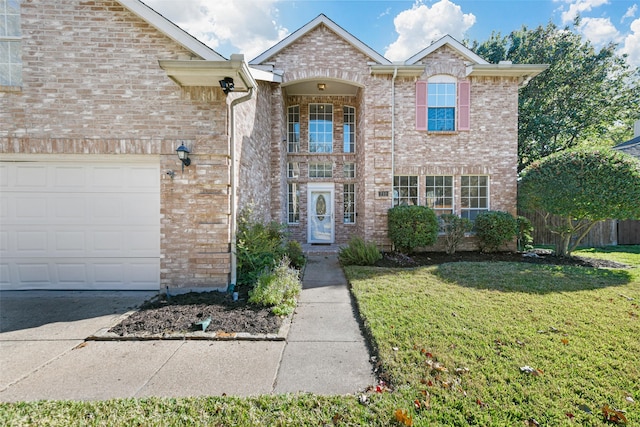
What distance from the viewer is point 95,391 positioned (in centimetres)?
255

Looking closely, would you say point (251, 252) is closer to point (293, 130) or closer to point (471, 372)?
point (471, 372)

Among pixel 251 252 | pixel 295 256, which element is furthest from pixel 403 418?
pixel 295 256

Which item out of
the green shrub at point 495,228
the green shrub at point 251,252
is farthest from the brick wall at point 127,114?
the green shrub at point 495,228

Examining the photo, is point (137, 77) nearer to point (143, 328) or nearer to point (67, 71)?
point (67, 71)

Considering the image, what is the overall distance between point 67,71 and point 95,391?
550cm

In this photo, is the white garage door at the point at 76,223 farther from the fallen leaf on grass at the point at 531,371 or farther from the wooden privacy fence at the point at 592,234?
the wooden privacy fence at the point at 592,234

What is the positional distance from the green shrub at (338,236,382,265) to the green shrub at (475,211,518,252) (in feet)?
12.5

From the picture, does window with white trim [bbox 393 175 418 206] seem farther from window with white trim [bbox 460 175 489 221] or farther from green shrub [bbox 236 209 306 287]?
green shrub [bbox 236 209 306 287]

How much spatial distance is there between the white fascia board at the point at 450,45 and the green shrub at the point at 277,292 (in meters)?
8.24

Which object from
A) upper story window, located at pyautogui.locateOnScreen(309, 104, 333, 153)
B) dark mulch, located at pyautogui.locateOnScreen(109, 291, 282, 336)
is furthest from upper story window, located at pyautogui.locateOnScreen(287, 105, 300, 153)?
dark mulch, located at pyautogui.locateOnScreen(109, 291, 282, 336)

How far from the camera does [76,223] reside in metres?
5.37

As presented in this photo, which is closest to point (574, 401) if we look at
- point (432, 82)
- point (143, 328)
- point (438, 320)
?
point (438, 320)

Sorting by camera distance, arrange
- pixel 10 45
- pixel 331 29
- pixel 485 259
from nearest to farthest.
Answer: pixel 10 45
pixel 485 259
pixel 331 29

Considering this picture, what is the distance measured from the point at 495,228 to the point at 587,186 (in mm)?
2417
